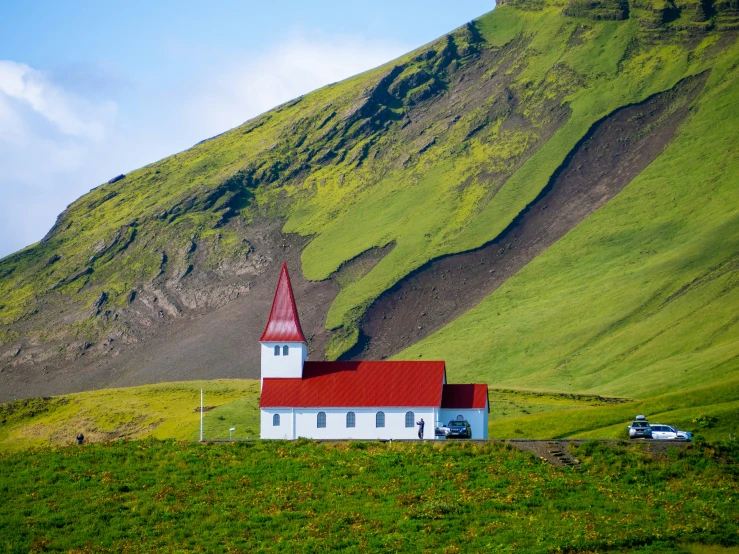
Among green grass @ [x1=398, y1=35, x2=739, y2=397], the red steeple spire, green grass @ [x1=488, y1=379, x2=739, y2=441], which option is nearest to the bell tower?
the red steeple spire

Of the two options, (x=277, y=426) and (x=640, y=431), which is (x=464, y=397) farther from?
(x=640, y=431)

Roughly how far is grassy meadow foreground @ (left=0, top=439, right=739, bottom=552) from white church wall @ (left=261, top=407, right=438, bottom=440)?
2523 centimetres

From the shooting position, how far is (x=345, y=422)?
81.5 meters

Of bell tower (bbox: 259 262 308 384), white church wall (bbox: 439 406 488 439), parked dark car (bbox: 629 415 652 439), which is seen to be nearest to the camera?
parked dark car (bbox: 629 415 652 439)

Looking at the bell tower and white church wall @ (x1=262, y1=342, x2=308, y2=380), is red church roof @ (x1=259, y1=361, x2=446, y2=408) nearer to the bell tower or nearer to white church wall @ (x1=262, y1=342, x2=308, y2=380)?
white church wall @ (x1=262, y1=342, x2=308, y2=380)

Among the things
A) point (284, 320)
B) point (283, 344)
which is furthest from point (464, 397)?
point (284, 320)

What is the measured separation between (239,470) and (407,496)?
9272 millimetres

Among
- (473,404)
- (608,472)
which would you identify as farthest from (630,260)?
(608,472)

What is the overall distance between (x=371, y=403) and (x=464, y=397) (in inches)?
302

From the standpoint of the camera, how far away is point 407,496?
4488cm

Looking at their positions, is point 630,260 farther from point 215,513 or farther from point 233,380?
point 215,513

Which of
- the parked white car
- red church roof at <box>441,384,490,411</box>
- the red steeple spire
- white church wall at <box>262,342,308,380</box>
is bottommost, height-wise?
the parked white car

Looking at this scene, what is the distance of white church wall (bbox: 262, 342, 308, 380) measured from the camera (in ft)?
284

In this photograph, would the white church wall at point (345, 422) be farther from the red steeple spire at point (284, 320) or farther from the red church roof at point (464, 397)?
the red steeple spire at point (284, 320)
